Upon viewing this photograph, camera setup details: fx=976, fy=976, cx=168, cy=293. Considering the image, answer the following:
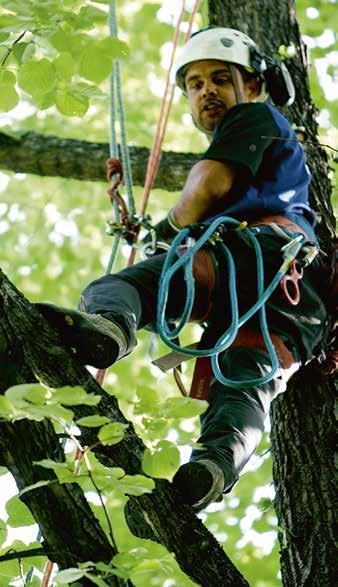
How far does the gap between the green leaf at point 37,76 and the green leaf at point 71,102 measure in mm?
47

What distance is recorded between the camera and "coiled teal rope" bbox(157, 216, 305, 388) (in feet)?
8.85

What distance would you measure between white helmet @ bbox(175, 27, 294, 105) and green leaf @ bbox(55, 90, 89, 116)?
1.24 m

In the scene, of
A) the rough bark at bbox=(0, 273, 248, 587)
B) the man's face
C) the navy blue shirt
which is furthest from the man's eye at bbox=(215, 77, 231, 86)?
the rough bark at bbox=(0, 273, 248, 587)

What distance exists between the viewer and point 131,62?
7.46m

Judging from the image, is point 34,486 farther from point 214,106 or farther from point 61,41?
point 214,106

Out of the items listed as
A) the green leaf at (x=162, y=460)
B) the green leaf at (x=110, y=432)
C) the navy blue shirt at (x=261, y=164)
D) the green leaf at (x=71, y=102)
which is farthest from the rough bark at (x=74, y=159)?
the green leaf at (x=110, y=432)

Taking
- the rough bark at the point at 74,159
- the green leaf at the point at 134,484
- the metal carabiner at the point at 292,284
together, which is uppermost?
the rough bark at the point at 74,159

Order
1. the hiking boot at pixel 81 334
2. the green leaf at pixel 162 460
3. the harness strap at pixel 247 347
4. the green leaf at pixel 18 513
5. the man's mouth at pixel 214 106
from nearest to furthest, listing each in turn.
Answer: the green leaf at pixel 162 460, the green leaf at pixel 18 513, the hiking boot at pixel 81 334, the harness strap at pixel 247 347, the man's mouth at pixel 214 106

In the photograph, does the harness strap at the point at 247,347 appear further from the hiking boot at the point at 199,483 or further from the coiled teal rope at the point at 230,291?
the hiking boot at the point at 199,483

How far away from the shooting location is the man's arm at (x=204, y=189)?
10.8ft

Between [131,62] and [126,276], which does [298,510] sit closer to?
[126,276]

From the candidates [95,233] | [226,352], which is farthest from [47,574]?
[95,233]

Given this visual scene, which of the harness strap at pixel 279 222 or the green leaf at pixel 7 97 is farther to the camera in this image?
the harness strap at pixel 279 222

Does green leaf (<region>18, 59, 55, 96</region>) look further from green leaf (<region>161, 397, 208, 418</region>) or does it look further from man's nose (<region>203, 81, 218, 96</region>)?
man's nose (<region>203, 81, 218, 96</region>)
